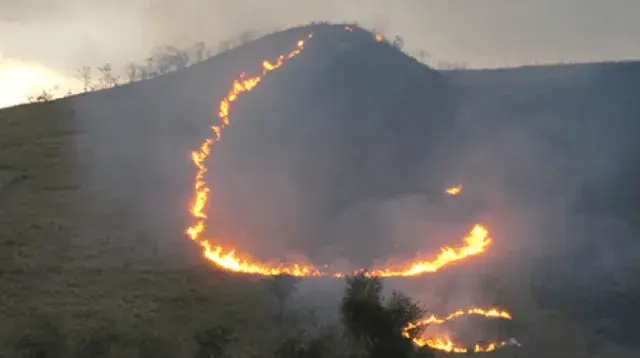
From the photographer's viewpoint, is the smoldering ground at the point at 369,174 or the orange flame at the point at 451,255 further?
the smoldering ground at the point at 369,174

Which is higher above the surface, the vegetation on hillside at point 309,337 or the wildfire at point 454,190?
the wildfire at point 454,190

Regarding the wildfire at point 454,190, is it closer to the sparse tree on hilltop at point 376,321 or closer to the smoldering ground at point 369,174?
the smoldering ground at point 369,174

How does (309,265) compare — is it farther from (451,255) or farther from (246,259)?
(451,255)

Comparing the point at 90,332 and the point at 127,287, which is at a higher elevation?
the point at 127,287

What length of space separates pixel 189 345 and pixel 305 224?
43.0 feet

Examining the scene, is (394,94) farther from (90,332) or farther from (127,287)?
(90,332)

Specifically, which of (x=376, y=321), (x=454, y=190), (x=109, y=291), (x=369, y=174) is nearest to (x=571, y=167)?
(x=454, y=190)

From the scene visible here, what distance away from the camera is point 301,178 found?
43.1 meters

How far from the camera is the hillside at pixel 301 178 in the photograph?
107ft

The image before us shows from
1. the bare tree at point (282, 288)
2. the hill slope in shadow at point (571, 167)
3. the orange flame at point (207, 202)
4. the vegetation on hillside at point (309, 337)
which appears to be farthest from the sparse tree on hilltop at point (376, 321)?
the orange flame at point (207, 202)

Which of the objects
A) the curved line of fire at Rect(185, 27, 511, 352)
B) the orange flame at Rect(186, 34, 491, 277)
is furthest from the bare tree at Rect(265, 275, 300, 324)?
the orange flame at Rect(186, 34, 491, 277)

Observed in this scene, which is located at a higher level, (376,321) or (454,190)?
(454,190)

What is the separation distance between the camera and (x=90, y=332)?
95.3 feet

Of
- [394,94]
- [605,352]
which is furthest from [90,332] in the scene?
[394,94]
